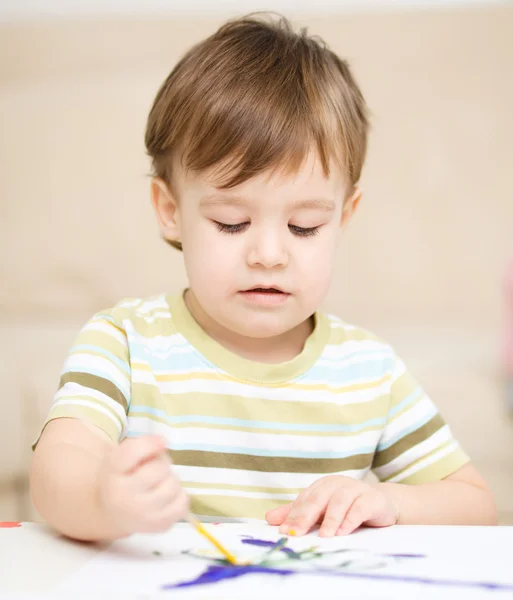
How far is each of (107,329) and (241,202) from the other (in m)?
0.21

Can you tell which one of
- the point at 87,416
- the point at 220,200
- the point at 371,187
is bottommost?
the point at 87,416

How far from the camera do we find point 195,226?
853mm

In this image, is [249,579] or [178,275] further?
[178,275]

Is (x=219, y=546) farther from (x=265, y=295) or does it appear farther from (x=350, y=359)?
(x=350, y=359)

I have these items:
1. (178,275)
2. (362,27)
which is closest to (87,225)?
(178,275)

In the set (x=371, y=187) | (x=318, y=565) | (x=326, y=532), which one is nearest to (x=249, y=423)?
(x=326, y=532)

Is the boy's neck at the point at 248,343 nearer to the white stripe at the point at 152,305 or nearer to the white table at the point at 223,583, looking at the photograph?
the white stripe at the point at 152,305

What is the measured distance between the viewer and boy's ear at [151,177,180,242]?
93 centimetres

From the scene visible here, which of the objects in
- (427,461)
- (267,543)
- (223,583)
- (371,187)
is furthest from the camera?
(371,187)

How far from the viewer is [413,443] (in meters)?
0.94

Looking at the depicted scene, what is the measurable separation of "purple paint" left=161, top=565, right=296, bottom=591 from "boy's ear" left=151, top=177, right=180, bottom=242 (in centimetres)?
47

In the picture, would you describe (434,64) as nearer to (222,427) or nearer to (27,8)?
(27,8)

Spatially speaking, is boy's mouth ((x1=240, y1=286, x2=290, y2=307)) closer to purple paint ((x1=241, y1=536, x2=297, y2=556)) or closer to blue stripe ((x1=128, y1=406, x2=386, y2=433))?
blue stripe ((x1=128, y1=406, x2=386, y2=433))

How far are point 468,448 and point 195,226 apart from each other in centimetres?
68
